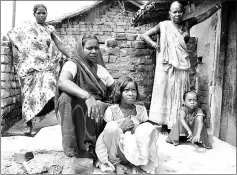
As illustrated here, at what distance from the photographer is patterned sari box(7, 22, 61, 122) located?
4270 mm

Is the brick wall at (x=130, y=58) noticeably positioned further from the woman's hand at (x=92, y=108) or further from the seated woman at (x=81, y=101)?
the woman's hand at (x=92, y=108)

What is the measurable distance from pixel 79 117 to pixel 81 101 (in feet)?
0.50

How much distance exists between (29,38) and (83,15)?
621 cm

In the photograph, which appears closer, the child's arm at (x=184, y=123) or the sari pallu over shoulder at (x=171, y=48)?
the child's arm at (x=184, y=123)

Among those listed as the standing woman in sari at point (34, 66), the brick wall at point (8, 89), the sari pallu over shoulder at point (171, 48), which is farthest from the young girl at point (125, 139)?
the brick wall at point (8, 89)

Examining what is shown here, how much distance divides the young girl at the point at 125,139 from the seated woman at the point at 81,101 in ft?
0.48

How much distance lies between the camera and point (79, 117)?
248 cm

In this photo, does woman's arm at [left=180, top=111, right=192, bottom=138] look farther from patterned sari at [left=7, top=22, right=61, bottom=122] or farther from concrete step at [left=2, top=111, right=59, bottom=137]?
concrete step at [left=2, top=111, right=59, bottom=137]

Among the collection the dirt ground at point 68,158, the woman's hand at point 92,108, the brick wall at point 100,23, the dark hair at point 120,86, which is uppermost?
the brick wall at point 100,23

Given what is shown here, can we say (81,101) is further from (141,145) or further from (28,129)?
(28,129)

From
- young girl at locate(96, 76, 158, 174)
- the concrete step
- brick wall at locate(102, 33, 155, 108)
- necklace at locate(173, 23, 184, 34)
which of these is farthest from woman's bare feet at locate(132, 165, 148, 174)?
brick wall at locate(102, 33, 155, 108)

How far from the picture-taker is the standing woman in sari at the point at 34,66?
4.26 meters

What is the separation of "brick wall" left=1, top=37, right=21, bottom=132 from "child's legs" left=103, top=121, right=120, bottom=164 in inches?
A: 104

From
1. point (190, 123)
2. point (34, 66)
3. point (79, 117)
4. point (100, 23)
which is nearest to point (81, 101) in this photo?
point (79, 117)
